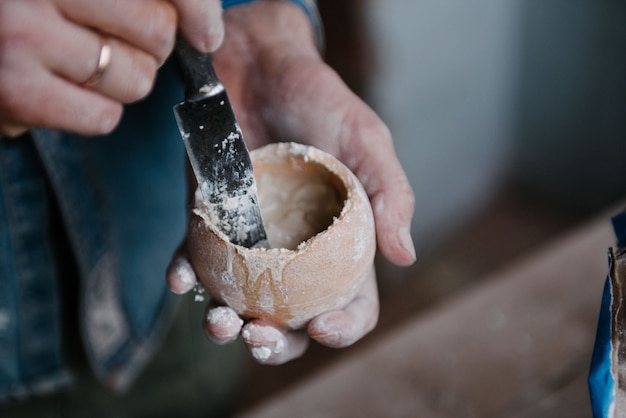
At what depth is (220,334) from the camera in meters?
0.67

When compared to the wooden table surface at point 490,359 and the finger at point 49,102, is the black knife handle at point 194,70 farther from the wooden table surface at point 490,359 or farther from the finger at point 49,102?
the wooden table surface at point 490,359

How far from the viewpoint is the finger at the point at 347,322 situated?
0.68m

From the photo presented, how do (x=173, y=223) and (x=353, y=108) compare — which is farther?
(x=173, y=223)

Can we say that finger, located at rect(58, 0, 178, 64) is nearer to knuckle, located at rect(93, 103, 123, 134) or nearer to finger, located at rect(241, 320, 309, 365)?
knuckle, located at rect(93, 103, 123, 134)

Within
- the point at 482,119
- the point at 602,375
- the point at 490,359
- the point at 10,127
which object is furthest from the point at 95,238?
the point at 482,119

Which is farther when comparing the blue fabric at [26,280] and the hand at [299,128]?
the blue fabric at [26,280]

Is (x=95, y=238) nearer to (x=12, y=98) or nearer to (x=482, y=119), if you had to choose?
(x=12, y=98)

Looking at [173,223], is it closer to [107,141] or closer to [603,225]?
[107,141]

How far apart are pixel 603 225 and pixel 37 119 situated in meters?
0.85

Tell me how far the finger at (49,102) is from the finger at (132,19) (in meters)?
0.06

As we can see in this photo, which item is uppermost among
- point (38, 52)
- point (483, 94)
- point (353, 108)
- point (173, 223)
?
point (38, 52)

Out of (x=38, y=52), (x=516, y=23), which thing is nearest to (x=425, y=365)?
(x=38, y=52)

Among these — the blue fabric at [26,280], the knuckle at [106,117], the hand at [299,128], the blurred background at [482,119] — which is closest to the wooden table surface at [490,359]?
the hand at [299,128]

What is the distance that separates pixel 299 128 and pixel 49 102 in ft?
0.92
